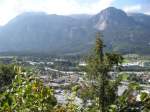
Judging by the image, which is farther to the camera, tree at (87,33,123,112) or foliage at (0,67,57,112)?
tree at (87,33,123,112)

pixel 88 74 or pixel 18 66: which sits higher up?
pixel 18 66

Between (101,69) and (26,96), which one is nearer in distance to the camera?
(26,96)

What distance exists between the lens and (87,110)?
219 inches

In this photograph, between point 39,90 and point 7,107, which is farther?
point 39,90

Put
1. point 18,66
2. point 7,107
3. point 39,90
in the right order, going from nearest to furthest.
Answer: point 7,107 → point 39,90 → point 18,66

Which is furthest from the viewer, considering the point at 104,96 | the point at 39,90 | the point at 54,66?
the point at 54,66

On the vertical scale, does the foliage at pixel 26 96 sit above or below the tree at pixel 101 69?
Answer: above

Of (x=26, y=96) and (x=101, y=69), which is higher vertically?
(x=26, y=96)

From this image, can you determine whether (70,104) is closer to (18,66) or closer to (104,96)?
(18,66)

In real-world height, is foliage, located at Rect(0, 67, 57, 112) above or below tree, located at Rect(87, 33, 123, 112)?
above

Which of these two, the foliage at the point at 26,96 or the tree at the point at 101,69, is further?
the tree at the point at 101,69

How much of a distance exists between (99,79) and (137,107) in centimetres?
3954

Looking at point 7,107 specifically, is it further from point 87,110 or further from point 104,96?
point 104,96

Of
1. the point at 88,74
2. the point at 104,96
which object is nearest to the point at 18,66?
the point at 104,96
